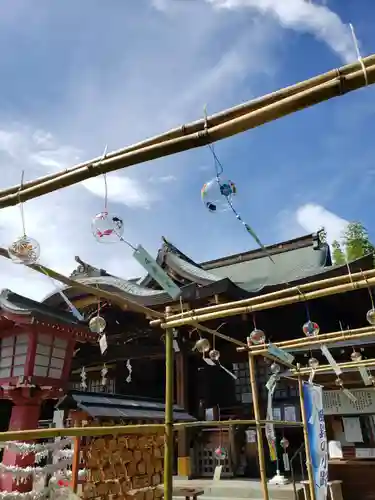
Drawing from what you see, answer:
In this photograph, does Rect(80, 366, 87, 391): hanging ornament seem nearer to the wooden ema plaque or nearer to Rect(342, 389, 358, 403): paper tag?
Rect(342, 389, 358, 403): paper tag

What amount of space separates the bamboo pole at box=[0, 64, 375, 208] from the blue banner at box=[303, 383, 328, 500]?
18.0ft

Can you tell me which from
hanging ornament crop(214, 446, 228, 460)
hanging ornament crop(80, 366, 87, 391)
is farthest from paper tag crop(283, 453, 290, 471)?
hanging ornament crop(80, 366, 87, 391)

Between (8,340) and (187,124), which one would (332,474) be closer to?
(8,340)

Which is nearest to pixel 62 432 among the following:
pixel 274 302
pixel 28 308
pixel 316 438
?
pixel 274 302

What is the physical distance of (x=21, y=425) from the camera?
23.8 ft

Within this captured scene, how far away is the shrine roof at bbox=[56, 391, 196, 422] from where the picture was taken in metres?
7.89

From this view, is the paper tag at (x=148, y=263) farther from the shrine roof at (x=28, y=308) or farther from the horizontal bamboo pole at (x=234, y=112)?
the shrine roof at (x=28, y=308)

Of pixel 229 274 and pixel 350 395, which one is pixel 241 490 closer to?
pixel 350 395

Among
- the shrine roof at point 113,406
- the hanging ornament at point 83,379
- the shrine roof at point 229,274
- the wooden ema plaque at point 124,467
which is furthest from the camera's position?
the hanging ornament at point 83,379

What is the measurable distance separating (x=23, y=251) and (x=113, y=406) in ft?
22.7

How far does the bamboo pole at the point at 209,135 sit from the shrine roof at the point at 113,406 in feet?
20.9

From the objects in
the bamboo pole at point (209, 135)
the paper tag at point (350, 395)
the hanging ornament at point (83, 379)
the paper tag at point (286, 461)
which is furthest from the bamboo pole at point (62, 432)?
the hanging ornament at point (83, 379)

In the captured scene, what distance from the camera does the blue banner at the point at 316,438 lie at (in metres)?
5.95

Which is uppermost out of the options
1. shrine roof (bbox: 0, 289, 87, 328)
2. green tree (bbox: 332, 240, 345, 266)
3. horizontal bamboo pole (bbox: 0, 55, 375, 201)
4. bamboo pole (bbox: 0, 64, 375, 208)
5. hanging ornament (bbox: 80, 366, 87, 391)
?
green tree (bbox: 332, 240, 345, 266)
